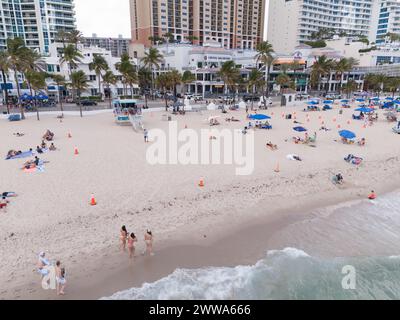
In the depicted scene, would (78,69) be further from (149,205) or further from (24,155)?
(149,205)

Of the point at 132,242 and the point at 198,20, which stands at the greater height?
the point at 198,20

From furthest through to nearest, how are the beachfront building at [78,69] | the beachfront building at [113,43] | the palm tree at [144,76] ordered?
the beachfront building at [113,43] → the palm tree at [144,76] → the beachfront building at [78,69]

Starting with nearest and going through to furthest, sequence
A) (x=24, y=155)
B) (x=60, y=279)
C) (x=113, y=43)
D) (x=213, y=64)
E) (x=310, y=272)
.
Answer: (x=60, y=279) → (x=310, y=272) → (x=24, y=155) → (x=213, y=64) → (x=113, y=43)

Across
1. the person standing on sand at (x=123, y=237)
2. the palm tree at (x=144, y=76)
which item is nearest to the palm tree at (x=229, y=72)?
the palm tree at (x=144, y=76)

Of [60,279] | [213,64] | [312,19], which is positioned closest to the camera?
[60,279]

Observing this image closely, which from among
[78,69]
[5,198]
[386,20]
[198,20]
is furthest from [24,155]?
[386,20]

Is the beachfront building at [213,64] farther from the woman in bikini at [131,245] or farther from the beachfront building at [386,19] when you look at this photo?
the beachfront building at [386,19]

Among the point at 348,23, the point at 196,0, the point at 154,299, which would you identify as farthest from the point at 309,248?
the point at 348,23

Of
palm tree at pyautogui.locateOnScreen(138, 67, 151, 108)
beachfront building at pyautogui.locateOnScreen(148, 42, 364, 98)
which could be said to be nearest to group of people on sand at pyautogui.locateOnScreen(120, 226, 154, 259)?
palm tree at pyautogui.locateOnScreen(138, 67, 151, 108)
